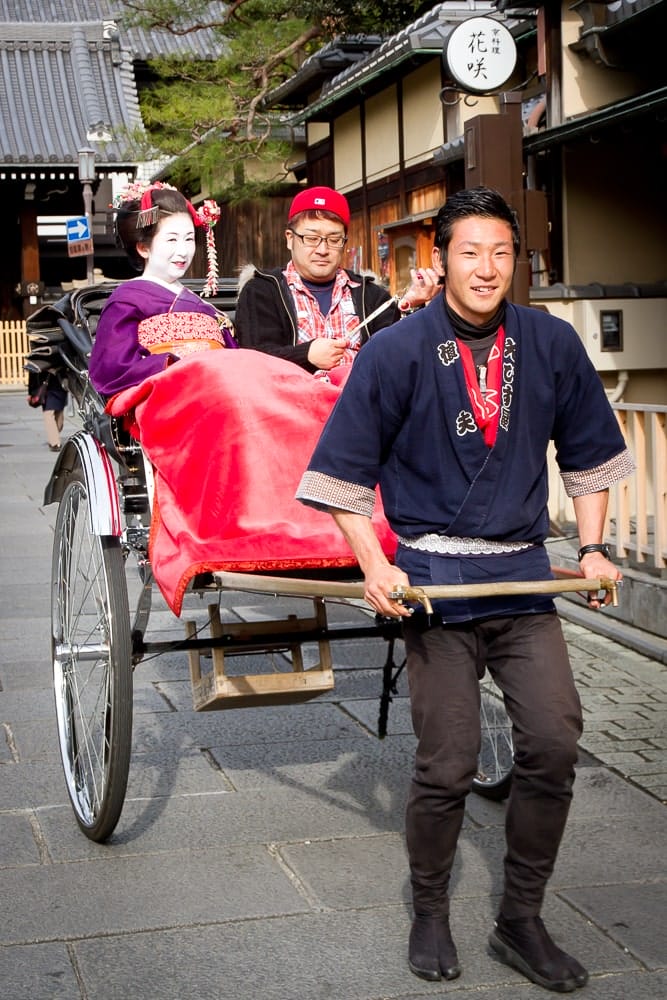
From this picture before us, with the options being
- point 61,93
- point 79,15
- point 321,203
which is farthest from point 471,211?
point 79,15

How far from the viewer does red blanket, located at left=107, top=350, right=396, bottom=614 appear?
12.1 ft

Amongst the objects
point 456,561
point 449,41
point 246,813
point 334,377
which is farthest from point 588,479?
point 449,41

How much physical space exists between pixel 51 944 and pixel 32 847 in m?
0.77

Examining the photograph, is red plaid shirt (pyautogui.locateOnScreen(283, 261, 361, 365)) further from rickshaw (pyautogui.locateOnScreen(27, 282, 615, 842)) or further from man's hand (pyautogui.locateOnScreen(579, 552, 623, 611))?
man's hand (pyautogui.locateOnScreen(579, 552, 623, 611))

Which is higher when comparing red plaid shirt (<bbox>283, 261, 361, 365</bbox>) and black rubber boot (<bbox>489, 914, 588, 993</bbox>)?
red plaid shirt (<bbox>283, 261, 361, 365</bbox>)

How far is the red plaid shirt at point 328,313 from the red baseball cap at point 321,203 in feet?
0.72

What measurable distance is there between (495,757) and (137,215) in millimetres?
2389

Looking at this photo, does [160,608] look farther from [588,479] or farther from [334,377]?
[588,479]

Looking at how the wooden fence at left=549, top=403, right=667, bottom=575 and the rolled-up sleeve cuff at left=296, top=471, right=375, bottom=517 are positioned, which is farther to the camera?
the wooden fence at left=549, top=403, right=667, bottom=575

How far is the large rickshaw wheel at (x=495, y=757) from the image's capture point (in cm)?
464

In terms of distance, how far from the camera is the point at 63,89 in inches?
1241

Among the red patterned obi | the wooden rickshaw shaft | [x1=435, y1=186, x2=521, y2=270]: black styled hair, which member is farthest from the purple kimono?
[x1=435, y1=186, x2=521, y2=270]: black styled hair

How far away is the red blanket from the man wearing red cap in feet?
2.68

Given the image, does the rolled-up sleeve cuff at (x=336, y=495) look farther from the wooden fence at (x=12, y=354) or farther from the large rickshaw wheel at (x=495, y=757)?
the wooden fence at (x=12, y=354)
